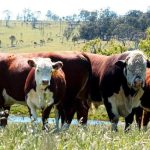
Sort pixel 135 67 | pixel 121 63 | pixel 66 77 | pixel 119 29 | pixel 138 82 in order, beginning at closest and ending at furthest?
pixel 138 82
pixel 135 67
pixel 121 63
pixel 66 77
pixel 119 29

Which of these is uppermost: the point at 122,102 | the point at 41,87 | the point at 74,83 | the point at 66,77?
the point at 41,87

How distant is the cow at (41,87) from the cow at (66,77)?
2.95ft

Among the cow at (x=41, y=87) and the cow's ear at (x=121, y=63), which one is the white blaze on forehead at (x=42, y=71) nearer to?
the cow at (x=41, y=87)

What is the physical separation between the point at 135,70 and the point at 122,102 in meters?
1.05

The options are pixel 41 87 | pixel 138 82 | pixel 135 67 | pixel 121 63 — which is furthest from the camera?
pixel 121 63

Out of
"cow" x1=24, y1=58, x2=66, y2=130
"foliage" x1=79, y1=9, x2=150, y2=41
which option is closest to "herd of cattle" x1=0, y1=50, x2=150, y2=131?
"cow" x1=24, y1=58, x2=66, y2=130

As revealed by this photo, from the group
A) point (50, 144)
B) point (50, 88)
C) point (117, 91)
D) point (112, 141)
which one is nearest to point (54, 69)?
point (50, 88)

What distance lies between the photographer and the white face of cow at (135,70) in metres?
12.6

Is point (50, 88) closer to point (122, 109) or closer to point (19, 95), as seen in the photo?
point (19, 95)

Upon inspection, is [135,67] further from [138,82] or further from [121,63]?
[138,82]

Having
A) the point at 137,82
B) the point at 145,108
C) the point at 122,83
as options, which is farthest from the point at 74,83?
the point at 145,108

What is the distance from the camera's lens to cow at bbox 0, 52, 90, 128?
13.5 metres

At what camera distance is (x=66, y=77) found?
14.6 m

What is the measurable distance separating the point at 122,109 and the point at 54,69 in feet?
7.50
